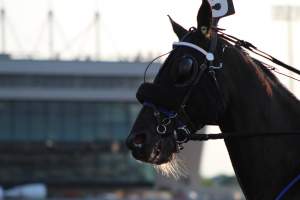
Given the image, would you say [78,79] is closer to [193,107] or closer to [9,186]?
[9,186]

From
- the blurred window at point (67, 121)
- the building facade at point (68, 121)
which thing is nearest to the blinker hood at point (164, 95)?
the building facade at point (68, 121)

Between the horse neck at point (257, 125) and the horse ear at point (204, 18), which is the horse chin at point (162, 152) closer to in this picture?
the horse neck at point (257, 125)

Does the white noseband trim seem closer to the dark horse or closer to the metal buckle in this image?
the dark horse

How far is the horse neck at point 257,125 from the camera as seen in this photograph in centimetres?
Answer: 552

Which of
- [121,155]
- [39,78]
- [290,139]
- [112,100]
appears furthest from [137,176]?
[290,139]

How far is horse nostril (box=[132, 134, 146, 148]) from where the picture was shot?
5.36m

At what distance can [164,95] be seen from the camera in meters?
5.47

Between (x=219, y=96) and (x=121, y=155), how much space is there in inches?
3934

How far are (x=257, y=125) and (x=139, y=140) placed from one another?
786 millimetres

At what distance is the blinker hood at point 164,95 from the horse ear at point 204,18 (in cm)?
40

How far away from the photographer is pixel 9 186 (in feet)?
335

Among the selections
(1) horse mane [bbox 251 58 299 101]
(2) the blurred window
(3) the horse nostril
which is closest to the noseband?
(3) the horse nostril

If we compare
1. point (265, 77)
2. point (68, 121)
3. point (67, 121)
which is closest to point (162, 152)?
point (265, 77)

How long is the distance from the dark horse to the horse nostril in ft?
0.15
